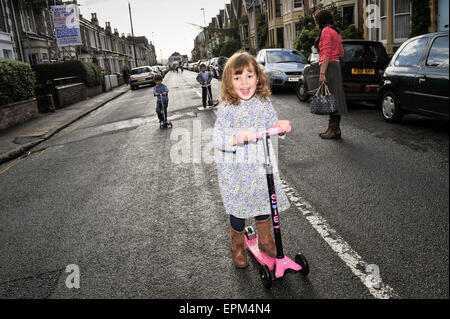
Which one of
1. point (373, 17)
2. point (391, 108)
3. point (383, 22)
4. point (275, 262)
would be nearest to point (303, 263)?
point (275, 262)

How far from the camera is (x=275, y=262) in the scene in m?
2.92

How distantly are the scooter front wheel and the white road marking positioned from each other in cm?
65

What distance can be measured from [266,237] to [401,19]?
18.0 metres

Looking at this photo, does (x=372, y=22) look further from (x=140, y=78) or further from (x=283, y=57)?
(x=140, y=78)

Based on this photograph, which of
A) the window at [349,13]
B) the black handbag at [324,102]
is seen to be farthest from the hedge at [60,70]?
the black handbag at [324,102]

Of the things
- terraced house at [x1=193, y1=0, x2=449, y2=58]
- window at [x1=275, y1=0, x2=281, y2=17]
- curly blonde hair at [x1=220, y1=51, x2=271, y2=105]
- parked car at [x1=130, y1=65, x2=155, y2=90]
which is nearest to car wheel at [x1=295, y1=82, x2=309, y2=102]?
terraced house at [x1=193, y1=0, x2=449, y2=58]

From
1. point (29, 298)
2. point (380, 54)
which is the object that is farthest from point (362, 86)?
point (29, 298)

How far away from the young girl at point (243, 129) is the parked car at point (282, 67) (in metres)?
11.8

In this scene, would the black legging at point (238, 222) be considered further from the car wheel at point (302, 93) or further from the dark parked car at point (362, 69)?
the car wheel at point (302, 93)

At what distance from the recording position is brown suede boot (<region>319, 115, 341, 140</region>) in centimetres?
702

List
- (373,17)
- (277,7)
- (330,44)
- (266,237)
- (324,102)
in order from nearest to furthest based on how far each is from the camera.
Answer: (266,237)
(324,102)
(330,44)
(373,17)
(277,7)

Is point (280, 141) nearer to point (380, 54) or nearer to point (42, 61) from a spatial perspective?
point (380, 54)

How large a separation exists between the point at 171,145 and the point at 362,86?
5.18 metres

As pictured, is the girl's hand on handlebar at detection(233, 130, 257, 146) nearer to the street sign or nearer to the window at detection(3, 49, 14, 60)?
the street sign
